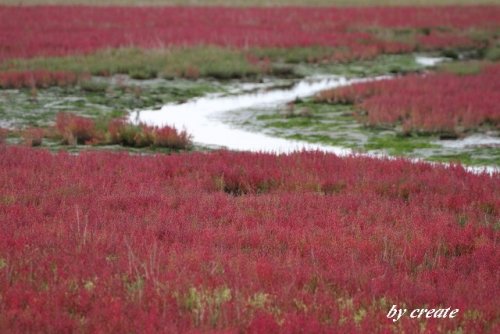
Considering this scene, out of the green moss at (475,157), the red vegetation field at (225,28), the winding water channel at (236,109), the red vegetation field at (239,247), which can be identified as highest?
the red vegetation field at (225,28)

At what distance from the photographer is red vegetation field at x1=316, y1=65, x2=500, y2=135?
1838 cm

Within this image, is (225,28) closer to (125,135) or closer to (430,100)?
(430,100)

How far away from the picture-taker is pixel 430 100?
67.6ft

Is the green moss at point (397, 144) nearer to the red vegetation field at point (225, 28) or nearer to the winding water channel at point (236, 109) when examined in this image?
the winding water channel at point (236, 109)

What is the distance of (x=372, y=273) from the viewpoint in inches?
280

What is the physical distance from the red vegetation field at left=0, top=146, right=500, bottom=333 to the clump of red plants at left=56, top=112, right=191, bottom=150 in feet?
11.3

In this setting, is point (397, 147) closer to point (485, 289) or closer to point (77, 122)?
point (77, 122)

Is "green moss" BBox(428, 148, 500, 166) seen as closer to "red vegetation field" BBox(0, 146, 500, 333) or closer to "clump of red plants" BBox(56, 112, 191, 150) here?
"red vegetation field" BBox(0, 146, 500, 333)

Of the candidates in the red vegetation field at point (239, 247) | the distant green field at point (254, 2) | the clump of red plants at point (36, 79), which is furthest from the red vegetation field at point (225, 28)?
the red vegetation field at point (239, 247)

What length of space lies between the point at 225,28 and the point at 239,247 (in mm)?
29219

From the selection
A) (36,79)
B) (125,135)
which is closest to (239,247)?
(125,135)

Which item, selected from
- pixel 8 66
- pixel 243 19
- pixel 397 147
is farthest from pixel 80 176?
pixel 243 19

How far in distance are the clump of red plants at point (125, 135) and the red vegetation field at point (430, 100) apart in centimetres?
564

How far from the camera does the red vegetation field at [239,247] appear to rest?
5.99 metres
